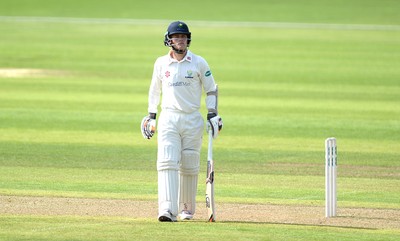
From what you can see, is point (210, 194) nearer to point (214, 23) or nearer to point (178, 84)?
point (178, 84)

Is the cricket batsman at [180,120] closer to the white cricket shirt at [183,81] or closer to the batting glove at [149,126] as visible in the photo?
the white cricket shirt at [183,81]

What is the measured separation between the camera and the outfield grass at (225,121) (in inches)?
477

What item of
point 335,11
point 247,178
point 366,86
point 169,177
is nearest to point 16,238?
point 169,177

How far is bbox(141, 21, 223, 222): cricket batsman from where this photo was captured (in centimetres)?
1046

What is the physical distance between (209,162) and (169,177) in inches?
17.5

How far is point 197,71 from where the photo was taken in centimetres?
1066

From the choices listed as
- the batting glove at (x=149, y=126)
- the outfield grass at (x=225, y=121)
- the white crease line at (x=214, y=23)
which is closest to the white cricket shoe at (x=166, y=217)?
the outfield grass at (x=225, y=121)

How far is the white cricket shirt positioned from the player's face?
5.0 inches

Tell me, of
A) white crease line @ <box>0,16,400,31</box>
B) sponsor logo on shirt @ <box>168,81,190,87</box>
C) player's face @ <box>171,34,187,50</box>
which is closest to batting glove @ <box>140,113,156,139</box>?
sponsor logo on shirt @ <box>168,81,190,87</box>

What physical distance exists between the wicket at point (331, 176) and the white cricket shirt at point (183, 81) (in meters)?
1.18

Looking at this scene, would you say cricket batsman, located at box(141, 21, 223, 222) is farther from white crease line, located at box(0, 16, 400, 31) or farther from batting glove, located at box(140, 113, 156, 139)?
white crease line, located at box(0, 16, 400, 31)

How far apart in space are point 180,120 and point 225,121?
8874 millimetres

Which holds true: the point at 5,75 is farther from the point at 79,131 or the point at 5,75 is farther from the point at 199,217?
the point at 199,217

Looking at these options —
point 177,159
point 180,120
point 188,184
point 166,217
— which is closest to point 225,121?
point 188,184
